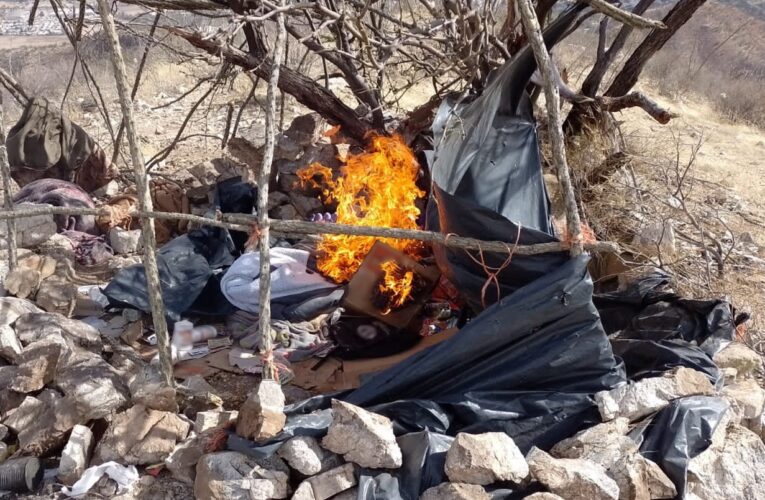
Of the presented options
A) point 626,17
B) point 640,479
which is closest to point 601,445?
point 640,479

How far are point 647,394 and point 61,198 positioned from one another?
16.6ft

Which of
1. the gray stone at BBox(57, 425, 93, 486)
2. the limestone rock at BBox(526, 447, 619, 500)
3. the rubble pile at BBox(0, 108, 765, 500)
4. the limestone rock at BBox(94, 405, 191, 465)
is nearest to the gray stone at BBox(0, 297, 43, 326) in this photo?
the rubble pile at BBox(0, 108, 765, 500)

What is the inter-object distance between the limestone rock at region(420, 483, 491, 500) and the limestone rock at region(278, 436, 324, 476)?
18.5 inches

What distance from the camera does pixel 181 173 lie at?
737 centimetres

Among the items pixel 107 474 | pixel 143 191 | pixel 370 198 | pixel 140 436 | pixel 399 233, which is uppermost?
pixel 143 191

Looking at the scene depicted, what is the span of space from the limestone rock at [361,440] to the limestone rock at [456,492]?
7.4 inches

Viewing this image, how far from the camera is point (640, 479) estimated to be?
2775 millimetres

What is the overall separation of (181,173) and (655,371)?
18.1 ft

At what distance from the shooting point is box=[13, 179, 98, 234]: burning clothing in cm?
597

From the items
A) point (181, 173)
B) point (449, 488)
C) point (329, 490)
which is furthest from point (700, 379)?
point (181, 173)

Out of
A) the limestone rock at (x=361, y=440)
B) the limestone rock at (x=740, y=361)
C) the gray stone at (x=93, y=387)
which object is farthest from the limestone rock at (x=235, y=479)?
the limestone rock at (x=740, y=361)

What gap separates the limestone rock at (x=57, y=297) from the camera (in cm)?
477

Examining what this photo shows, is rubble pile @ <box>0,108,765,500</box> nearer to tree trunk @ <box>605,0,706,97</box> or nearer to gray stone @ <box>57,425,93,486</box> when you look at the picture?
gray stone @ <box>57,425,93,486</box>

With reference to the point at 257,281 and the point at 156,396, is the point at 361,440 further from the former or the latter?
the point at 257,281
